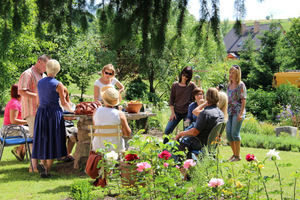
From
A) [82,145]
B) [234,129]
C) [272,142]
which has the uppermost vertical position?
[234,129]

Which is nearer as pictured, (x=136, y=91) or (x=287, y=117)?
(x=287, y=117)

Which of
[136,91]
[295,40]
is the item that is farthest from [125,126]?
[295,40]

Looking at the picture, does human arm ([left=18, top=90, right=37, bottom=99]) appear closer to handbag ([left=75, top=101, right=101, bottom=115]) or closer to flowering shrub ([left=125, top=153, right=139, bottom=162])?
handbag ([left=75, top=101, right=101, bottom=115])

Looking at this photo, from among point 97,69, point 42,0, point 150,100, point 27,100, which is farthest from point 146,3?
point 97,69

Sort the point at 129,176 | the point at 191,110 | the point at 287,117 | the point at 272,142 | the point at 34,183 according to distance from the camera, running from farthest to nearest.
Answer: the point at 287,117 → the point at 272,142 → the point at 191,110 → the point at 34,183 → the point at 129,176

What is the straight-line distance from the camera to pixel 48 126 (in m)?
5.94

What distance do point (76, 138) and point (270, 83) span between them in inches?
595

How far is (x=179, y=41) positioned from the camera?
11.5 ft

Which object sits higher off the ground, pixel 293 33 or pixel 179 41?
pixel 293 33

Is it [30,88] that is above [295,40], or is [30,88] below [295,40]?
below

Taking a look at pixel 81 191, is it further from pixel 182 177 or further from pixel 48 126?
pixel 48 126

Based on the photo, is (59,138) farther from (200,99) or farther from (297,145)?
(297,145)

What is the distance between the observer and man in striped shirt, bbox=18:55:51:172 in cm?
613

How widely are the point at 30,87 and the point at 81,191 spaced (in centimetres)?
258
